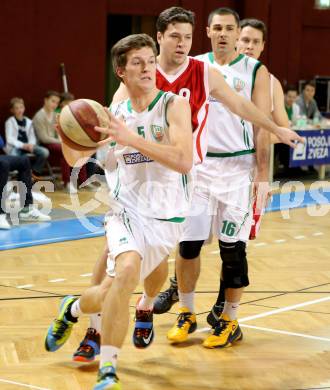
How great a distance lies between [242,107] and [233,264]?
39.4 inches

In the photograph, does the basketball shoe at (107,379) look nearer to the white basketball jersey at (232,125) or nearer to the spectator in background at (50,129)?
the white basketball jersey at (232,125)

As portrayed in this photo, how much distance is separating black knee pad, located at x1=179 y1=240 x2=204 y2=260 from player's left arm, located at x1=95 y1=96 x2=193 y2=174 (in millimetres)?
1269

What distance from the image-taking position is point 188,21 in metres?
5.14

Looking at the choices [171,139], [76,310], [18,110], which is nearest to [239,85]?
[171,139]

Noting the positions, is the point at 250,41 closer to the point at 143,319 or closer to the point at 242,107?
the point at 242,107

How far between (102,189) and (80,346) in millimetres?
8418

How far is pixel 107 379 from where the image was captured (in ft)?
13.4

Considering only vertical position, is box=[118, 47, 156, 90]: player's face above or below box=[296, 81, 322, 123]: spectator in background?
above

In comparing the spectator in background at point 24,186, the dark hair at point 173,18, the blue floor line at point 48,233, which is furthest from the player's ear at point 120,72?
the spectator in background at point 24,186

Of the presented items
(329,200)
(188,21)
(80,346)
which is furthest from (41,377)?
(329,200)

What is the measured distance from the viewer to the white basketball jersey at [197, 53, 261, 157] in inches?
221

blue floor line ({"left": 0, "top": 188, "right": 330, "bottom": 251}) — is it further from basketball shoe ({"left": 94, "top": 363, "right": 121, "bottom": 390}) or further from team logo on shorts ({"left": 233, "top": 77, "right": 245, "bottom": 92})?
basketball shoe ({"left": 94, "top": 363, "right": 121, "bottom": 390})

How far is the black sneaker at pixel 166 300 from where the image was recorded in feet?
19.6

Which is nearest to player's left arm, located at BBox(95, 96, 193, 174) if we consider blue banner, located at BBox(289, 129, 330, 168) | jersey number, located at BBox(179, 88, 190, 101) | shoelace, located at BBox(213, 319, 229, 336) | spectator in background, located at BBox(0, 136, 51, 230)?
jersey number, located at BBox(179, 88, 190, 101)
